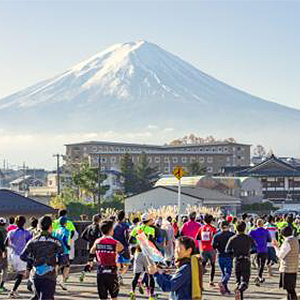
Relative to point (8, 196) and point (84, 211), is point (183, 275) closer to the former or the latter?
point (8, 196)

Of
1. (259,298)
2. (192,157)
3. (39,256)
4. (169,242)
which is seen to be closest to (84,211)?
(169,242)

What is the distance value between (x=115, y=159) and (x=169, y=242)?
116 metres

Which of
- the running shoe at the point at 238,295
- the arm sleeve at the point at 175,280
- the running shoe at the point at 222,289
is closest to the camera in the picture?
the arm sleeve at the point at 175,280

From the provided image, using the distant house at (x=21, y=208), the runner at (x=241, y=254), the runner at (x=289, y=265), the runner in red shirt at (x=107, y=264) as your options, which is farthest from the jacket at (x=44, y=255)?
the distant house at (x=21, y=208)

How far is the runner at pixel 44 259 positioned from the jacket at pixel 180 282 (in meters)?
2.73

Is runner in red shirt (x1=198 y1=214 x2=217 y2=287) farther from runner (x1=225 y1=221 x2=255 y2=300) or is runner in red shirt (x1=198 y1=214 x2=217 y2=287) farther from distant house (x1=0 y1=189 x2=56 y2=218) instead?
distant house (x1=0 y1=189 x2=56 y2=218)

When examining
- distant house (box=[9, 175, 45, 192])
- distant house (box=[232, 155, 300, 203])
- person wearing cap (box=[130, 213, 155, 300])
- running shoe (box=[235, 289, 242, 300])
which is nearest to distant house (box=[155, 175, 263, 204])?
A: distant house (box=[232, 155, 300, 203])

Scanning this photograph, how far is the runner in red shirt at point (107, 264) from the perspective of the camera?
11.9m

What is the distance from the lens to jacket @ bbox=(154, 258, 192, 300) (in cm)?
833

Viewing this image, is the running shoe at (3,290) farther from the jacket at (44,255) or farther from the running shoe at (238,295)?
the jacket at (44,255)

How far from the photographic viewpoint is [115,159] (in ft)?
452

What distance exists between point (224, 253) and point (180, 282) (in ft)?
27.6

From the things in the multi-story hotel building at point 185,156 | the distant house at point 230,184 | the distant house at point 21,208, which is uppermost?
the multi-story hotel building at point 185,156

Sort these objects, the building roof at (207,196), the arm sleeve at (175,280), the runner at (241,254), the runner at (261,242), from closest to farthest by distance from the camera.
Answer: the arm sleeve at (175,280) < the runner at (241,254) < the runner at (261,242) < the building roof at (207,196)
